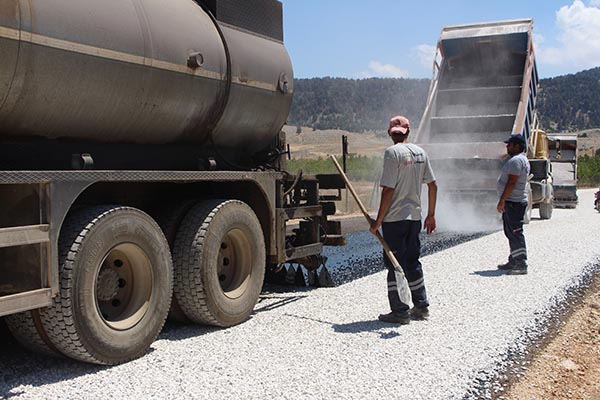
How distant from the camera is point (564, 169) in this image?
23328 mm

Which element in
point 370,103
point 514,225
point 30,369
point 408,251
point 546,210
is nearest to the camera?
point 30,369

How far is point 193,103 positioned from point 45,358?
7.43ft

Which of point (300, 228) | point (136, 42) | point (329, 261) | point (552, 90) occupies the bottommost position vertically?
point (329, 261)

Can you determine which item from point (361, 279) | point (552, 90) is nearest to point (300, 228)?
point (361, 279)

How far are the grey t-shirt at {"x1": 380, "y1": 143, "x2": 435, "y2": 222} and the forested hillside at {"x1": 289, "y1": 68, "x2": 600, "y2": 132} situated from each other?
97.7m

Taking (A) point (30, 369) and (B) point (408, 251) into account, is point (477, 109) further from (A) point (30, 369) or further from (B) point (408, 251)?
(A) point (30, 369)

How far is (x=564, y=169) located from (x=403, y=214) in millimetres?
19212

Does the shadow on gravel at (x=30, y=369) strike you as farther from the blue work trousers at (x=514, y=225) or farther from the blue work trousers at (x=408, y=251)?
the blue work trousers at (x=514, y=225)

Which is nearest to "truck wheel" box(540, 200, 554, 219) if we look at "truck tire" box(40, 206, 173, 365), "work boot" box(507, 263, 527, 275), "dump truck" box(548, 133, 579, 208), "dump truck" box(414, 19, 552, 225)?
"dump truck" box(414, 19, 552, 225)

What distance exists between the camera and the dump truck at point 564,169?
73.4 feet

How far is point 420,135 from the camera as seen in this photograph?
14672mm

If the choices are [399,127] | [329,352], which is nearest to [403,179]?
[399,127]

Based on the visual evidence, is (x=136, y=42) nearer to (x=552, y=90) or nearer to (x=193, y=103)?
(x=193, y=103)

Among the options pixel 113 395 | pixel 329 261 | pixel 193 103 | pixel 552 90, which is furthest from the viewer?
pixel 552 90
